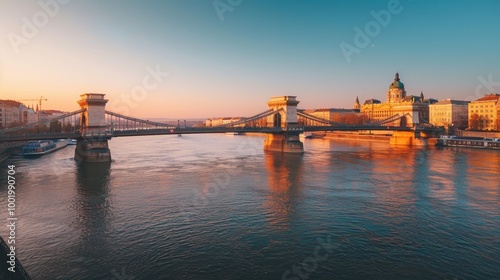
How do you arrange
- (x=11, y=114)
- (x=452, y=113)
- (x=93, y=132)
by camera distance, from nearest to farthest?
(x=93, y=132), (x=11, y=114), (x=452, y=113)

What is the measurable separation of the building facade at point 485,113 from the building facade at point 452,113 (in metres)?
7.82

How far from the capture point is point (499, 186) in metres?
22.3

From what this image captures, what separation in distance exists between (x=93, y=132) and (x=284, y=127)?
2445 cm

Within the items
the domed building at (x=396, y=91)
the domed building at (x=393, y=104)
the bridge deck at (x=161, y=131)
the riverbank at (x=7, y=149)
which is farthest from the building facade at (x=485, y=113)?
the riverbank at (x=7, y=149)

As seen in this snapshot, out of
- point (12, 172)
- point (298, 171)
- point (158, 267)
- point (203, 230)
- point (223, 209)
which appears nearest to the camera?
point (158, 267)

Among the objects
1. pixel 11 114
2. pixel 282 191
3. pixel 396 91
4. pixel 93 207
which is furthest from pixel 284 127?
pixel 396 91

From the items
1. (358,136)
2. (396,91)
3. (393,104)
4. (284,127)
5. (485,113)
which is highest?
(396,91)

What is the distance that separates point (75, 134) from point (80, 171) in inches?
298

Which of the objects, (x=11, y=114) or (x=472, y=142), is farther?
(x=11, y=114)

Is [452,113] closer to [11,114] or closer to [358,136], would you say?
[358,136]

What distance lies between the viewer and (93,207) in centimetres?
1752

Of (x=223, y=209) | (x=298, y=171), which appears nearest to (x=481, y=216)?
(x=223, y=209)

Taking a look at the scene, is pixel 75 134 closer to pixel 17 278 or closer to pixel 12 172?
pixel 12 172

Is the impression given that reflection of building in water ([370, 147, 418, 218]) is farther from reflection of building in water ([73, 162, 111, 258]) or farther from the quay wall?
the quay wall
